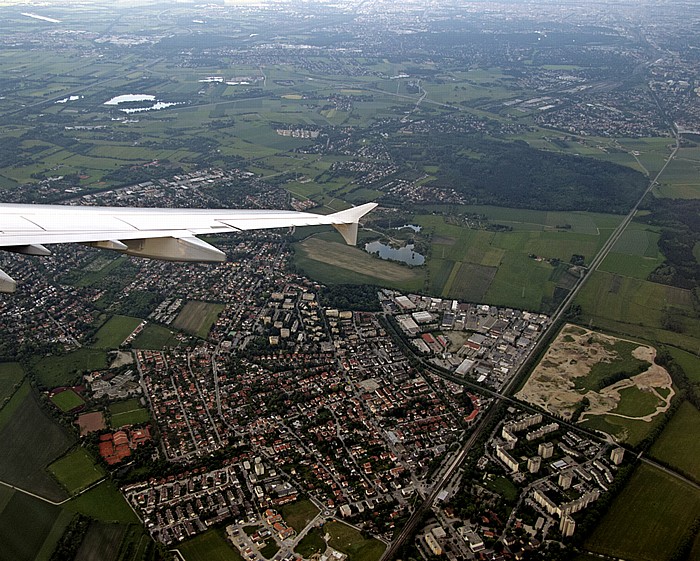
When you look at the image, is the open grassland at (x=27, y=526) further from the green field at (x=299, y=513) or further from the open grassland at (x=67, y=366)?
the green field at (x=299, y=513)

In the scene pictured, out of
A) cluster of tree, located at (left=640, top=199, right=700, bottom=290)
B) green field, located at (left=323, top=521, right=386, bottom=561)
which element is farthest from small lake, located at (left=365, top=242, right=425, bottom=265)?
green field, located at (left=323, top=521, right=386, bottom=561)

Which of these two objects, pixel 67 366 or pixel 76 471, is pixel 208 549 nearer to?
pixel 76 471

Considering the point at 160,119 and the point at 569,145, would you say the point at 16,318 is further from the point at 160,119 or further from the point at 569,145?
the point at 569,145

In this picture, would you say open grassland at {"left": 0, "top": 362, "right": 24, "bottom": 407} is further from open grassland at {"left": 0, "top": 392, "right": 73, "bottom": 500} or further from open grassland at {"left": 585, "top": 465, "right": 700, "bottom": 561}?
open grassland at {"left": 585, "top": 465, "right": 700, "bottom": 561}

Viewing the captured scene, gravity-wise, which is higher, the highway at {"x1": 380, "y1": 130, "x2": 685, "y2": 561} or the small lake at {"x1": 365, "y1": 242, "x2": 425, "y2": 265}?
the highway at {"x1": 380, "y1": 130, "x2": 685, "y2": 561}

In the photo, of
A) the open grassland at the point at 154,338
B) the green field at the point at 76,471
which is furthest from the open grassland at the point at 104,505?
the open grassland at the point at 154,338
